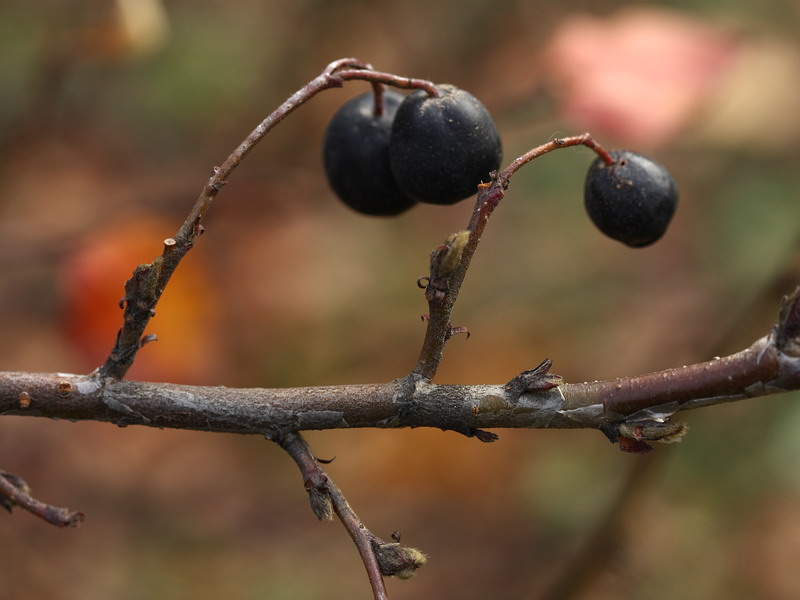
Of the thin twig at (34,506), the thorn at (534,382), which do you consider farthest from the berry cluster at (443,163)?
the thin twig at (34,506)

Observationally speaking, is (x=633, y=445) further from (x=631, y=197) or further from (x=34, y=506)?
(x=34, y=506)

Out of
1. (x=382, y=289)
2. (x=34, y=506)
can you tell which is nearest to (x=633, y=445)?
(x=34, y=506)

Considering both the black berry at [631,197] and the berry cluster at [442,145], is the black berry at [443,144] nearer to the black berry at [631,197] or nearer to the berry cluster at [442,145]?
the berry cluster at [442,145]

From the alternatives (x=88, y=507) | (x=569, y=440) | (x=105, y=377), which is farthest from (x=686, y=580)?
(x=105, y=377)

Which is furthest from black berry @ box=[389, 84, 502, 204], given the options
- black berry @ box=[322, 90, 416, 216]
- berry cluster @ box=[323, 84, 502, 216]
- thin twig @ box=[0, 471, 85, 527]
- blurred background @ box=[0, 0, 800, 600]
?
blurred background @ box=[0, 0, 800, 600]

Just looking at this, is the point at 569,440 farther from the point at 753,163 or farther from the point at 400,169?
the point at 400,169

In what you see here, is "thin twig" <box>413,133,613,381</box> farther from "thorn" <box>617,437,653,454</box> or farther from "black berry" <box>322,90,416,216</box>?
"black berry" <box>322,90,416,216</box>
